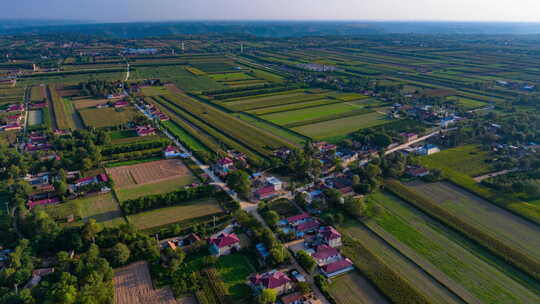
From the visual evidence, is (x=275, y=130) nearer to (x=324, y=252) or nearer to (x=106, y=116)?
(x=106, y=116)

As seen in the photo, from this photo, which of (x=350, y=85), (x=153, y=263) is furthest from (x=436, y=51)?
(x=153, y=263)

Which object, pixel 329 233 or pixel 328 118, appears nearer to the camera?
pixel 329 233

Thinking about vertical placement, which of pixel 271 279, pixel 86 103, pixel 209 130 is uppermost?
pixel 86 103

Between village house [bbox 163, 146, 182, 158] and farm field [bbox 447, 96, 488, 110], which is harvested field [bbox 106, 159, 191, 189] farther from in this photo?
farm field [bbox 447, 96, 488, 110]

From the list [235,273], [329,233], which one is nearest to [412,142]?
[329,233]

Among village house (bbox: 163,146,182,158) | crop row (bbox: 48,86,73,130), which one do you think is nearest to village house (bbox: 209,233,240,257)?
village house (bbox: 163,146,182,158)

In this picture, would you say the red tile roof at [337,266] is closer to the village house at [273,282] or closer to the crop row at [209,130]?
the village house at [273,282]
